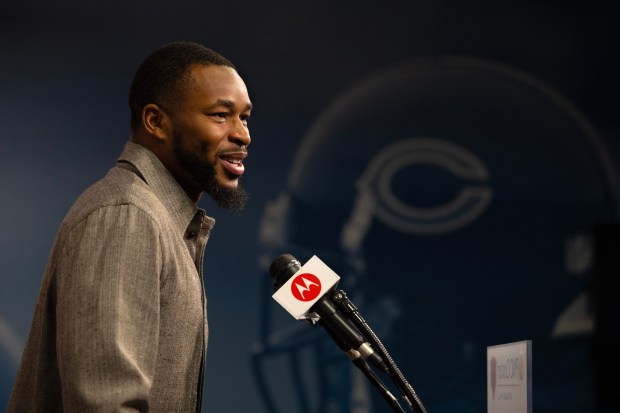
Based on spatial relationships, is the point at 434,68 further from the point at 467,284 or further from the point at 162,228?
the point at 162,228

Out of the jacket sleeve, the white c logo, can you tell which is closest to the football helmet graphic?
the white c logo

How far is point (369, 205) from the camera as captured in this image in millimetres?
4531

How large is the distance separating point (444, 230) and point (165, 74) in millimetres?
2683

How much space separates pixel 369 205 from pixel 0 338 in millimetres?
1913

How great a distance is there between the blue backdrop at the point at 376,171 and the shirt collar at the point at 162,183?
97.0 inches

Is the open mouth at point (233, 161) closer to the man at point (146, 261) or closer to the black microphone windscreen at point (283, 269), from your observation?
the man at point (146, 261)

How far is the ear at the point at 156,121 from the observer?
2.06 metres

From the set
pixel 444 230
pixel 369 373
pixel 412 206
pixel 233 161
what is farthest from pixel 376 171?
pixel 369 373

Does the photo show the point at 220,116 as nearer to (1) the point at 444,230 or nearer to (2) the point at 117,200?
(2) the point at 117,200

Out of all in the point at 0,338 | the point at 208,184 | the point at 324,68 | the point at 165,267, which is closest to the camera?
the point at 165,267

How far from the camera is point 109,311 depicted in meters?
1.60

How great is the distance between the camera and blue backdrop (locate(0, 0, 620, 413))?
4.46 metres

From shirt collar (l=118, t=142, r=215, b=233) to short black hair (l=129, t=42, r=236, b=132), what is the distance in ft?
0.40

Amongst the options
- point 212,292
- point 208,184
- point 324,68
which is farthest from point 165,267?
point 324,68
